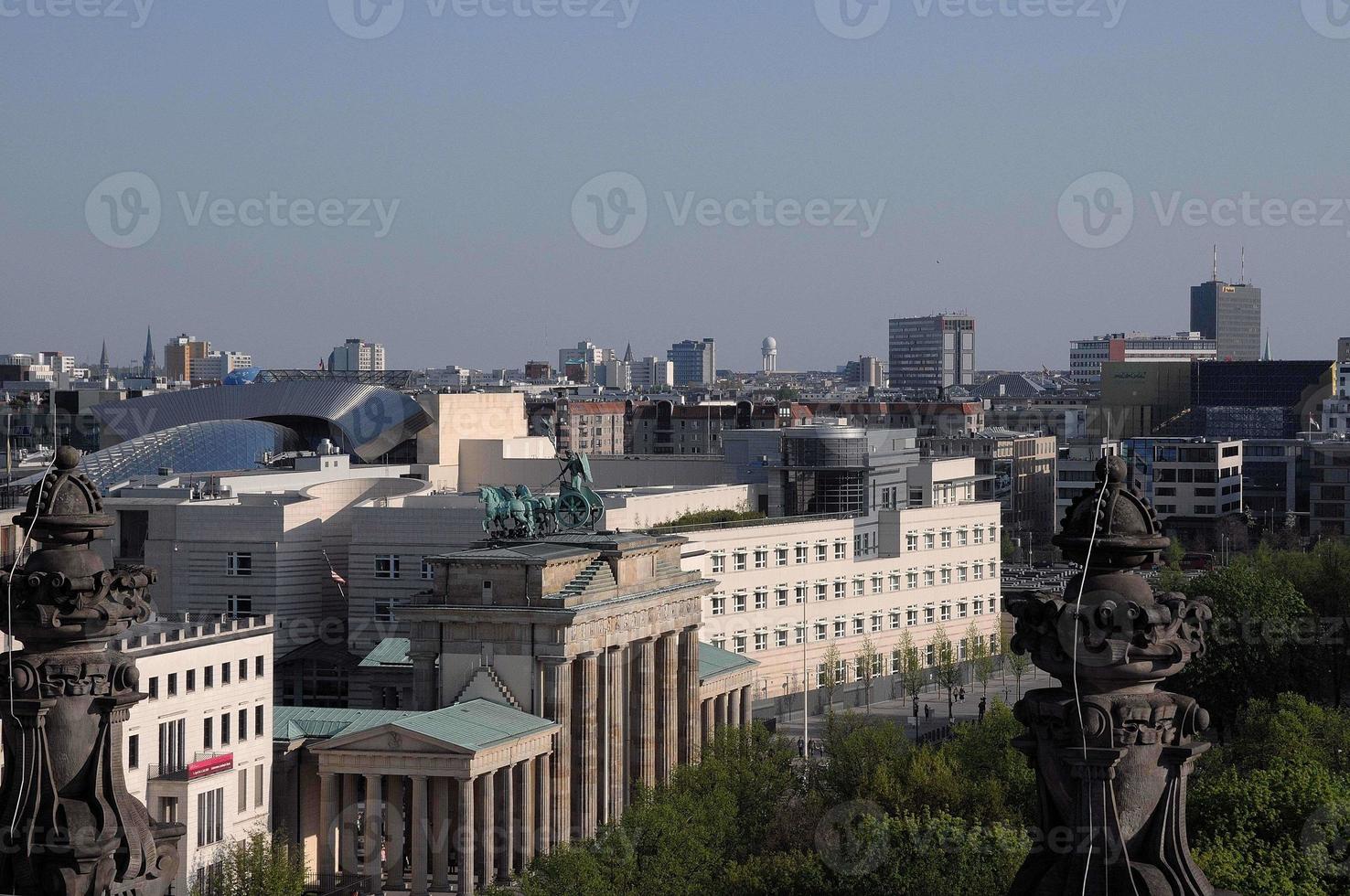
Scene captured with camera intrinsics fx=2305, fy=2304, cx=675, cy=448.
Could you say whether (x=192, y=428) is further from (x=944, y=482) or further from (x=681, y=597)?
(x=681, y=597)

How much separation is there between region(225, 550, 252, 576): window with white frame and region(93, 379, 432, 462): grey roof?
60.0 m

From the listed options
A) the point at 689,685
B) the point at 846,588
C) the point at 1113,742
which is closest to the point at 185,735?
the point at 689,685

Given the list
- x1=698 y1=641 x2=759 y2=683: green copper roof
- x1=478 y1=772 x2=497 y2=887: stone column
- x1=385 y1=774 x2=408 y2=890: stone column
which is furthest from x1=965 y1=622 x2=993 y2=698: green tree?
x1=385 y1=774 x2=408 y2=890: stone column

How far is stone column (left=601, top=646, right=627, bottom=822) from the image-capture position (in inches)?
2372

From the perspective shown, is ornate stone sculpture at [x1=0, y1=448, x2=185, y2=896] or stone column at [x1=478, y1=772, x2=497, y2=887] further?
stone column at [x1=478, y1=772, x2=497, y2=887]

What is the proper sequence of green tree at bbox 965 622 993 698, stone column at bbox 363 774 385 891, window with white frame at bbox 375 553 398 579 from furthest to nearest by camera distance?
green tree at bbox 965 622 993 698, window with white frame at bbox 375 553 398 579, stone column at bbox 363 774 385 891

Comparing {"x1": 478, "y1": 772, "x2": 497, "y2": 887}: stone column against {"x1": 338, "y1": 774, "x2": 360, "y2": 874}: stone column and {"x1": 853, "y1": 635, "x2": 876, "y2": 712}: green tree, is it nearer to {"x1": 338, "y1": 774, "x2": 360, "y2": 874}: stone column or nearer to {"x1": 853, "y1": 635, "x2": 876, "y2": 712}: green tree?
{"x1": 338, "y1": 774, "x2": 360, "y2": 874}: stone column

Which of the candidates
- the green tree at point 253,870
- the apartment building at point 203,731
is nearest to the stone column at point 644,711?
the apartment building at point 203,731

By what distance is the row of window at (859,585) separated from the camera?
293ft

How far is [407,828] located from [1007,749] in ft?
48.0

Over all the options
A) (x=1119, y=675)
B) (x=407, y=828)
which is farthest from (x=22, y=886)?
(x=407, y=828)

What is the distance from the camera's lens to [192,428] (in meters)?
128

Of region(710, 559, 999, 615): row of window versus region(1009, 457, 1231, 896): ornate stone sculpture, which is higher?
region(1009, 457, 1231, 896): ornate stone sculpture

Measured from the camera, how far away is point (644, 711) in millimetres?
63281
